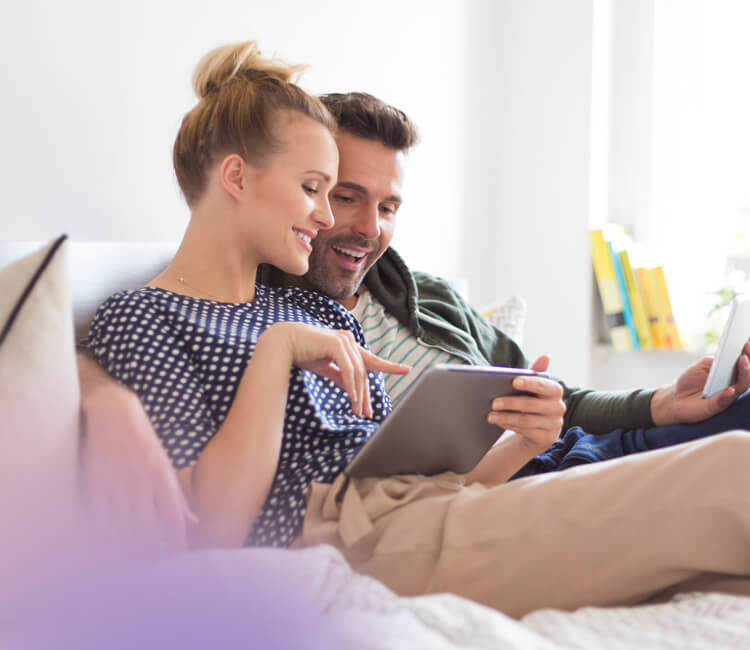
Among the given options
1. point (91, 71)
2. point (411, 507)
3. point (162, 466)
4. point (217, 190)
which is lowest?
point (411, 507)

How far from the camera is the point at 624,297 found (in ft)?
7.89

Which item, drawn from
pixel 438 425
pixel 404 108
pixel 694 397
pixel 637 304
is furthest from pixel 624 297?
pixel 438 425

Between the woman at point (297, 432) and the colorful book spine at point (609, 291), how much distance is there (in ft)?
4.97

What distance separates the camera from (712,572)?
71 centimetres

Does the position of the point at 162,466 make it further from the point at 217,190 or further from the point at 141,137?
the point at 141,137

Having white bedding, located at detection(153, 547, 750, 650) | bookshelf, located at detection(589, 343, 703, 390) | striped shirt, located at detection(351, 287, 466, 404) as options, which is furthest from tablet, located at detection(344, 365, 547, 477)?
bookshelf, located at detection(589, 343, 703, 390)

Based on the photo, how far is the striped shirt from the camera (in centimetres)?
127

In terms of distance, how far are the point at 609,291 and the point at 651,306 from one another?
0.40 feet

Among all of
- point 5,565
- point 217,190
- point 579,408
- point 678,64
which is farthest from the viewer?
point 678,64

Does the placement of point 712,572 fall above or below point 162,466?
below

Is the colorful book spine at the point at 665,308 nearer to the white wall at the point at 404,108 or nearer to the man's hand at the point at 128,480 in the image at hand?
the white wall at the point at 404,108

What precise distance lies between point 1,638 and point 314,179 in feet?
1.94

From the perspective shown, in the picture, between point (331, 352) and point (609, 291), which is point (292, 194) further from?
point (609, 291)

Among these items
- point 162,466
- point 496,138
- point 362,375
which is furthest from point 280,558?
point 496,138
